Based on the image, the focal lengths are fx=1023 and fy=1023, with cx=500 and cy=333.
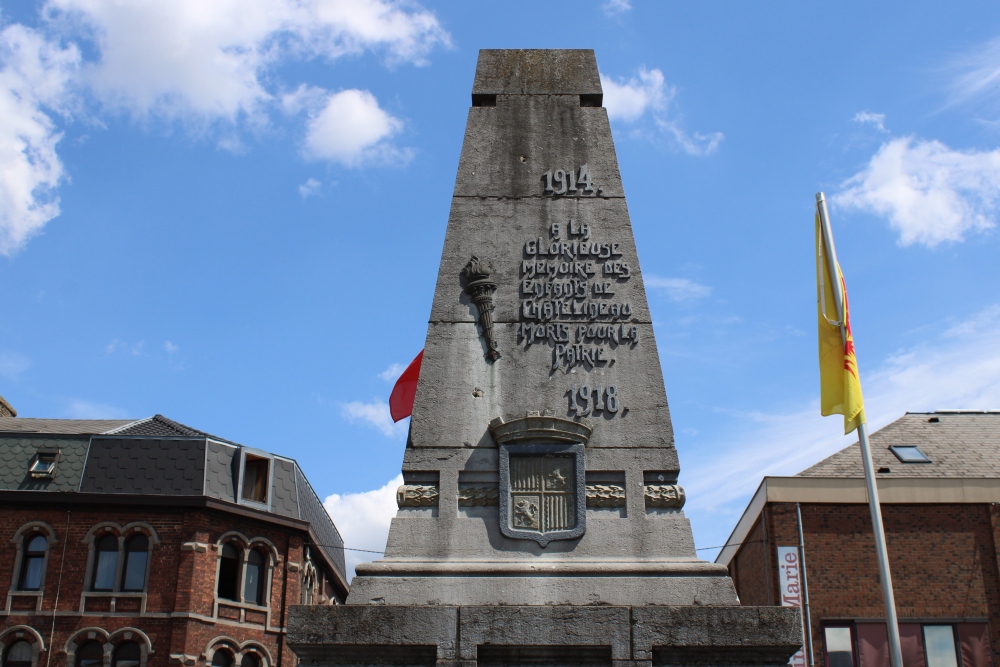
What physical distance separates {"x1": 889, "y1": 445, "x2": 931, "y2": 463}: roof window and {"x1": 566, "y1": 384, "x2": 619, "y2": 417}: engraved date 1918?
19.1 m

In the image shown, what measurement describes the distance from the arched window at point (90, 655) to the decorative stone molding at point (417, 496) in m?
19.3

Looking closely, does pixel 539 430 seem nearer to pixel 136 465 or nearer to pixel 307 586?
pixel 136 465

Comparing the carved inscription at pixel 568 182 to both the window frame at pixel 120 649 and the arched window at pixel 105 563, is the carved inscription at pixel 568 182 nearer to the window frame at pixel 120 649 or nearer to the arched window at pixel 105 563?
the window frame at pixel 120 649

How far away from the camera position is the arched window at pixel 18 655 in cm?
2539

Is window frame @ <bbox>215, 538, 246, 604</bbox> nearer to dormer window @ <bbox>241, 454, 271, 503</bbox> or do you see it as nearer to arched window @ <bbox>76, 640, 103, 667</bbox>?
dormer window @ <bbox>241, 454, 271, 503</bbox>

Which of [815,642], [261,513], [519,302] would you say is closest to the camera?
[519,302]

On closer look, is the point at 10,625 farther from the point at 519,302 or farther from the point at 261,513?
the point at 519,302

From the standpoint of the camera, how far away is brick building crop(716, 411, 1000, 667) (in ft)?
76.5

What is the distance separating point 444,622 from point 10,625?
836 inches

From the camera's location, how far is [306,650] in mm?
8570

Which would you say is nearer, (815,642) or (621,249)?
(621,249)

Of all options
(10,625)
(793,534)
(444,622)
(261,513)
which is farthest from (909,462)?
(10,625)

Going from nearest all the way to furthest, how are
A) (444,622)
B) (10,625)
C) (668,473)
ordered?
(444,622), (668,473), (10,625)

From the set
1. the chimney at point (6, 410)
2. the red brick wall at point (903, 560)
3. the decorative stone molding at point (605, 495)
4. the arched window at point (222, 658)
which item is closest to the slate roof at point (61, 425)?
the chimney at point (6, 410)
